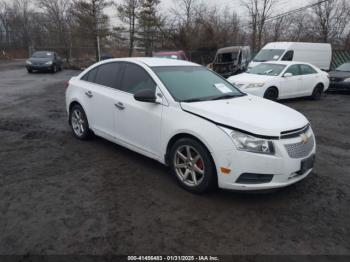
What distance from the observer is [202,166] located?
12.4ft

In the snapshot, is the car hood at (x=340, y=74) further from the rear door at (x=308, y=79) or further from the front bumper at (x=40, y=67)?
the front bumper at (x=40, y=67)

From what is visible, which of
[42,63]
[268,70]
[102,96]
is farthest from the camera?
[42,63]

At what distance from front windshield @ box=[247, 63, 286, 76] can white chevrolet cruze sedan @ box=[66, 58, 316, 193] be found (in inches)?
244

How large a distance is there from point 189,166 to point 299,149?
4.31 feet

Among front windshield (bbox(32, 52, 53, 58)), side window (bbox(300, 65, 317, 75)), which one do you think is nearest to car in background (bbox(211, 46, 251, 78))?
side window (bbox(300, 65, 317, 75))

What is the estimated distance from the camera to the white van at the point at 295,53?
16172mm

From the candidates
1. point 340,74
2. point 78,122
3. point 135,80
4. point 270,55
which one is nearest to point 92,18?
point 270,55

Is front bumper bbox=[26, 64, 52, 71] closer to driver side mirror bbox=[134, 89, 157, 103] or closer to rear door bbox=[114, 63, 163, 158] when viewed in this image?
rear door bbox=[114, 63, 163, 158]

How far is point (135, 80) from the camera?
15.5 ft

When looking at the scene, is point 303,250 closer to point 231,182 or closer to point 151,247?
point 231,182

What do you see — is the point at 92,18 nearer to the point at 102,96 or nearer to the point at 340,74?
the point at 340,74

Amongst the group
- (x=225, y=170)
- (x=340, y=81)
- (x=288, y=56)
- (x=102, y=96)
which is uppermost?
(x=288, y=56)

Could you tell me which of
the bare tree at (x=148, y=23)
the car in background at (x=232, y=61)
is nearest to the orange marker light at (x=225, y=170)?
the car in background at (x=232, y=61)

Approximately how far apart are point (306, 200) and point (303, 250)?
1031mm
